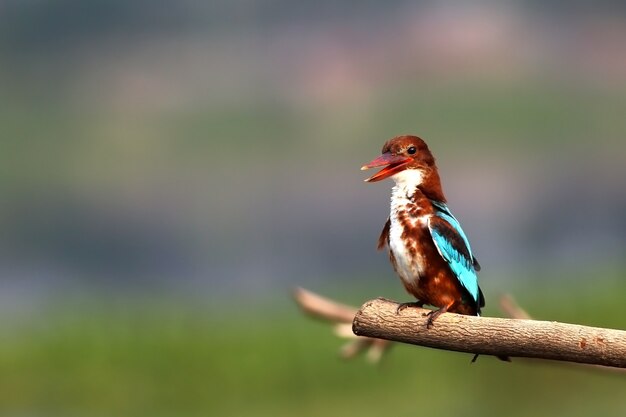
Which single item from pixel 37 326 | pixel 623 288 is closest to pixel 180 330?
pixel 37 326

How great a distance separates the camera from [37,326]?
266cm

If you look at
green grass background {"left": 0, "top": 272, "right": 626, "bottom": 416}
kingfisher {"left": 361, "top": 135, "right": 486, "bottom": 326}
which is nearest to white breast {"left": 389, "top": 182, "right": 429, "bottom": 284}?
kingfisher {"left": 361, "top": 135, "right": 486, "bottom": 326}

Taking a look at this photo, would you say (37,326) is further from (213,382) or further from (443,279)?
(443,279)

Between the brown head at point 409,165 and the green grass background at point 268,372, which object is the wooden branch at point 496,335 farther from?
the green grass background at point 268,372

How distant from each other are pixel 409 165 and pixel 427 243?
8cm

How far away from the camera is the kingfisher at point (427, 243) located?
0.87m

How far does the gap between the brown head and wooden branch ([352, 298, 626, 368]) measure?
0.11 meters

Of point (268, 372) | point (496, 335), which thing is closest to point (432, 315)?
point (496, 335)

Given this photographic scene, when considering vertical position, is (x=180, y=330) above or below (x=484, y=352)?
below

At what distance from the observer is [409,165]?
860 millimetres

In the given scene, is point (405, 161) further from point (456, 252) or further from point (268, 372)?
point (268, 372)

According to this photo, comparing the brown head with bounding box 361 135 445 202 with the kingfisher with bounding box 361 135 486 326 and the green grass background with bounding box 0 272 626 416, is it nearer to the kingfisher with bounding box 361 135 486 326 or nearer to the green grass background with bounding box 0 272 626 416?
the kingfisher with bounding box 361 135 486 326

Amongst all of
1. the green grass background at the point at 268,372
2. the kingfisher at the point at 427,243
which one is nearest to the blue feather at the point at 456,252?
the kingfisher at the point at 427,243

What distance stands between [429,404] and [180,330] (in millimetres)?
672
